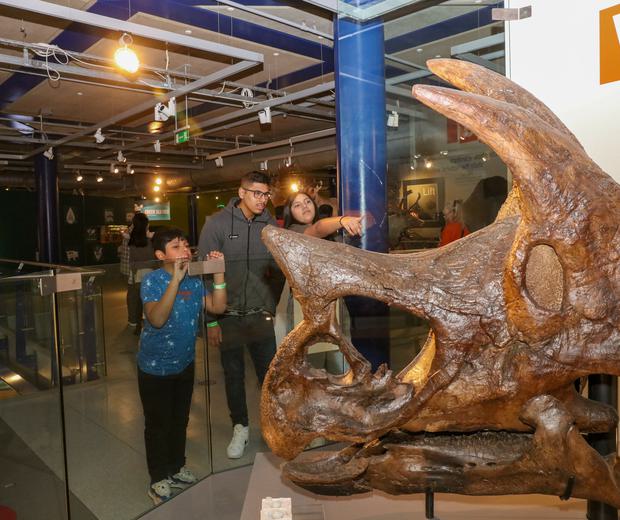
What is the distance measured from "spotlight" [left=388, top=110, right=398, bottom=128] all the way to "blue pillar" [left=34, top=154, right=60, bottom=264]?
1071cm

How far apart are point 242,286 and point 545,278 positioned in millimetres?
2589

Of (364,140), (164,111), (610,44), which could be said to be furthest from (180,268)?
(164,111)

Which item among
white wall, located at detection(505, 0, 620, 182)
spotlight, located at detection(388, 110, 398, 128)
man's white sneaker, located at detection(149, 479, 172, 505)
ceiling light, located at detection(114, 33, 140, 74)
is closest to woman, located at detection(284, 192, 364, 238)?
spotlight, located at detection(388, 110, 398, 128)

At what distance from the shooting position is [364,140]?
13.7 ft

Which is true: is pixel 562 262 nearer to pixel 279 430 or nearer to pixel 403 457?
pixel 403 457

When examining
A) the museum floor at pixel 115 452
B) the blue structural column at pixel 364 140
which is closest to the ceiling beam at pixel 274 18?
the blue structural column at pixel 364 140

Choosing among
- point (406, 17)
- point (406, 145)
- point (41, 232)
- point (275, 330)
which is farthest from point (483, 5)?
point (41, 232)

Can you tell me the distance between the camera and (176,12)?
19.7 feet

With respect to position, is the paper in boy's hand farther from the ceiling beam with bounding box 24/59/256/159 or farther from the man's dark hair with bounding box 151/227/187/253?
the ceiling beam with bounding box 24/59/256/159

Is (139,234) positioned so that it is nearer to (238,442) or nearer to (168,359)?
(238,442)

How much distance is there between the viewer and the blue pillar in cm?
1284

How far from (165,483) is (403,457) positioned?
98.5 inches

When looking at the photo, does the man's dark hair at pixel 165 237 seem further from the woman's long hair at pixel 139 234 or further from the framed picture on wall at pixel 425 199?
the woman's long hair at pixel 139 234

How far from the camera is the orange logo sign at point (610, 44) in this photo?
2211 millimetres
